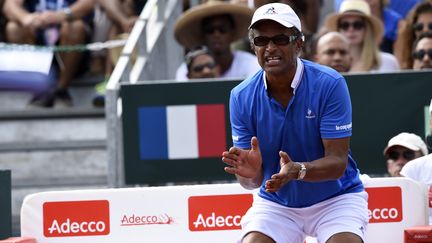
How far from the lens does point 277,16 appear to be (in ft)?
19.0

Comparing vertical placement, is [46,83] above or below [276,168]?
above

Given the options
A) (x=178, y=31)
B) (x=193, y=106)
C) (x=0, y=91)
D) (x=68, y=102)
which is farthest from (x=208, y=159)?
(x=0, y=91)

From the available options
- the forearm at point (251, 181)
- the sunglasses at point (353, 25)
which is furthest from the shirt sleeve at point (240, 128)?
the sunglasses at point (353, 25)

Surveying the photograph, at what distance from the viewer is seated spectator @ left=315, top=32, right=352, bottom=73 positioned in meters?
9.77

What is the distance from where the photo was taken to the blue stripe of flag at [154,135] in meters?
9.44

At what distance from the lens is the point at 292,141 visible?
5.94 meters

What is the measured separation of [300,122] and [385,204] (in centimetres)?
124

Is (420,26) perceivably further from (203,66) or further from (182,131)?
(182,131)

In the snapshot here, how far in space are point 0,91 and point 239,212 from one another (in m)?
5.66

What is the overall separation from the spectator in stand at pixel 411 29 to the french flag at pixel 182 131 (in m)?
2.02

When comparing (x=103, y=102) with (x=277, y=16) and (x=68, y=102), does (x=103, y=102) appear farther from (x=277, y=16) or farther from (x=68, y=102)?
(x=277, y=16)

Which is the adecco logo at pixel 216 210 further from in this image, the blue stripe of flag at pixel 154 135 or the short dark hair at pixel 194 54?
the short dark hair at pixel 194 54

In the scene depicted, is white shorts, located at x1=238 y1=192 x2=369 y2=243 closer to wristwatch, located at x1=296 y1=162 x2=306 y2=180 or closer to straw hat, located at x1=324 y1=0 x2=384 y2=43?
wristwatch, located at x1=296 y1=162 x2=306 y2=180

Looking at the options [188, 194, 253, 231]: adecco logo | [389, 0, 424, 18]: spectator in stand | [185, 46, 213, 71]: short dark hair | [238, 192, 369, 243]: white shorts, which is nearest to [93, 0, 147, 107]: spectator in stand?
[185, 46, 213, 71]: short dark hair
